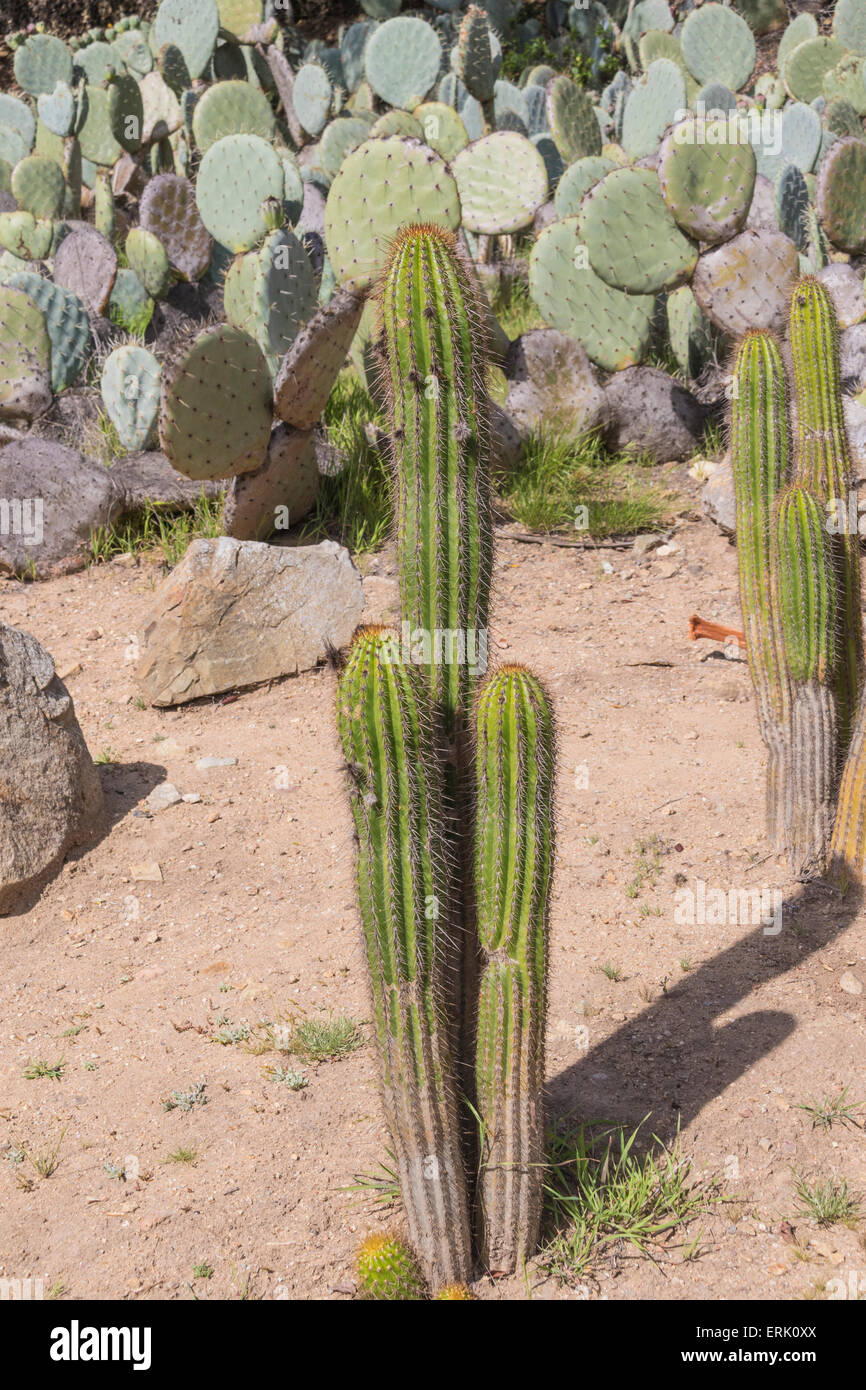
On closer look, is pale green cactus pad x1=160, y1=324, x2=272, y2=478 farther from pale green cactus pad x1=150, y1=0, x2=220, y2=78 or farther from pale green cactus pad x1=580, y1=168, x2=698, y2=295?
pale green cactus pad x1=150, y1=0, x2=220, y2=78

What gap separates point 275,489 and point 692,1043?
134 inches

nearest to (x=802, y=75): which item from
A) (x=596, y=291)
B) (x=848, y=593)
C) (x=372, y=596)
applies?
(x=596, y=291)

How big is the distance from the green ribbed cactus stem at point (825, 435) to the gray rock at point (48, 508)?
3.44 m

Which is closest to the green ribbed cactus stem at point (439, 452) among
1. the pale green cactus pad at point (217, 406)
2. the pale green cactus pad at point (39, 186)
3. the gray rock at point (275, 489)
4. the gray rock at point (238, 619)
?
the gray rock at point (238, 619)

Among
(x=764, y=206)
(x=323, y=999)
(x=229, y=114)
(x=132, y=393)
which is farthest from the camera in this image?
(x=229, y=114)

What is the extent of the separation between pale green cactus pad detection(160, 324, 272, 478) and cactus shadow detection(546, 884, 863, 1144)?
3.05 m

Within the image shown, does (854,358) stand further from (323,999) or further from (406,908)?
(406,908)

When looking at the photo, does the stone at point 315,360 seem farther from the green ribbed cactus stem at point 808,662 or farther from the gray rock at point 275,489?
the green ribbed cactus stem at point 808,662

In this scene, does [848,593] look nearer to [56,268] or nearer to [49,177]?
[56,268]

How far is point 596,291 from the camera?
677 centimetres

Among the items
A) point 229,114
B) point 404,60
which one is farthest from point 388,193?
point 404,60

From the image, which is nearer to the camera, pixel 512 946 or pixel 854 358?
pixel 512 946

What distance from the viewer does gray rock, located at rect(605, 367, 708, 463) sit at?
669cm

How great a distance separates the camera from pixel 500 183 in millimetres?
7391
